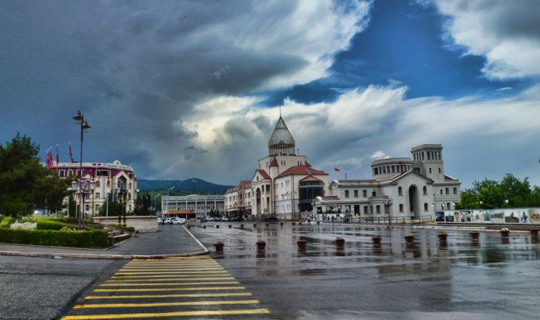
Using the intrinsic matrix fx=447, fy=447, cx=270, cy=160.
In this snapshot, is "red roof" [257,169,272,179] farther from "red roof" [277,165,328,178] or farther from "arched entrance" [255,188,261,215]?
"red roof" [277,165,328,178]

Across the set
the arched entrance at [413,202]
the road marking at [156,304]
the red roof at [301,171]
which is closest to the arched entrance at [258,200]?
the red roof at [301,171]

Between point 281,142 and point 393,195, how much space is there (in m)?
46.9

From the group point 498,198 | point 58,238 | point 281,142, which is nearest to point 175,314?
point 58,238

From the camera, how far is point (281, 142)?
143 m

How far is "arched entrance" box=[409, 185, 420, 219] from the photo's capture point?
109 meters

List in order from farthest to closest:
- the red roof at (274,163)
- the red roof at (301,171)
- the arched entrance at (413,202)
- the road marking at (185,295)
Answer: the red roof at (274,163), the red roof at (301,171), the arched entrance at (413,202), the road marking at (185,295)

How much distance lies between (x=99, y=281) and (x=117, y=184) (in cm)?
11917

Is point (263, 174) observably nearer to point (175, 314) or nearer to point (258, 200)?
point (258, 200)

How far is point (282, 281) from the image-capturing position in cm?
1362

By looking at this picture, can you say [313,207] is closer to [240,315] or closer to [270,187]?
[270,187]

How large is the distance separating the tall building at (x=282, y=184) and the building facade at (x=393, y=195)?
25.6 ft

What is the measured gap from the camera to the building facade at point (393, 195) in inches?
4173

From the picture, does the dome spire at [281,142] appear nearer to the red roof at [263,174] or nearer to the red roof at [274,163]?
the red roof at [274,163]

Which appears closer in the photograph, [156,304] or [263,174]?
[156,304]
